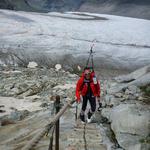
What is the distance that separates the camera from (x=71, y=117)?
10.1 meters

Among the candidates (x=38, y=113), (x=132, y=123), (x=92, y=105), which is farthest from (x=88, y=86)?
(x=38, y=113)

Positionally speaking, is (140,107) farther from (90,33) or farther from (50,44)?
(90,33)

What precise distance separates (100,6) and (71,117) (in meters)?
48.2

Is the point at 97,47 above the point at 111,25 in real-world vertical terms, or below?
below

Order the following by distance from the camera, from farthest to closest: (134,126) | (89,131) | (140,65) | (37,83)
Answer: (140,65) < (37,83) < (89,131) < (134,126)

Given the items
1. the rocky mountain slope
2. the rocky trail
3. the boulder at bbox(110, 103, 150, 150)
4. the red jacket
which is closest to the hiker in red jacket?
the red jacket

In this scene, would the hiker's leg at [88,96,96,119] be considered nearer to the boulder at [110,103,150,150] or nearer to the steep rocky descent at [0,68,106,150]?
the steep rocky descent at [0,68,106,150]

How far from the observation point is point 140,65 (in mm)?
21516

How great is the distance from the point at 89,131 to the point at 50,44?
13.3 meters

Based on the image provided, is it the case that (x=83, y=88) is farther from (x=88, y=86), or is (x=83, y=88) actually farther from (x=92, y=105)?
(x=92, y=105)

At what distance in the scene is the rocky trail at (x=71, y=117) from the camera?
7848 mm

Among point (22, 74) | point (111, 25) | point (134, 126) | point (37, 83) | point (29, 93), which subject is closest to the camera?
point (134, 126)

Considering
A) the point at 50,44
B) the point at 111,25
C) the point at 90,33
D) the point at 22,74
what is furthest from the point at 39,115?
the point at 111,25

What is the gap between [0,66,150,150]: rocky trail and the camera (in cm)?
785
